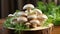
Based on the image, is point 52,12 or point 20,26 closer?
point 20,26

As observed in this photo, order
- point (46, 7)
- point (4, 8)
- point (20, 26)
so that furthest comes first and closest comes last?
1. point (4, 8)
2. point (46, 7)
3. point (20, 26)

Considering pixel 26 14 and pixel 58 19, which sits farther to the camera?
pixel 58 19

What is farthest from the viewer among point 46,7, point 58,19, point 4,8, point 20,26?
point 4,8

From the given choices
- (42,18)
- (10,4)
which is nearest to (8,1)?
(10,4)

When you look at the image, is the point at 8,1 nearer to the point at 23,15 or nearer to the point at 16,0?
the point at 16,0

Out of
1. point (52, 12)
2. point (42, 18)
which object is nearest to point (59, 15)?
point (52, 12)

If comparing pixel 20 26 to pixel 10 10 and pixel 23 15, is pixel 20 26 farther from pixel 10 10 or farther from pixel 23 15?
pixel 10 10

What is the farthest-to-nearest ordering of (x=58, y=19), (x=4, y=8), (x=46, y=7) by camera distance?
(x=4, y=8), (x=46, y=7), (x=58, y=19)
